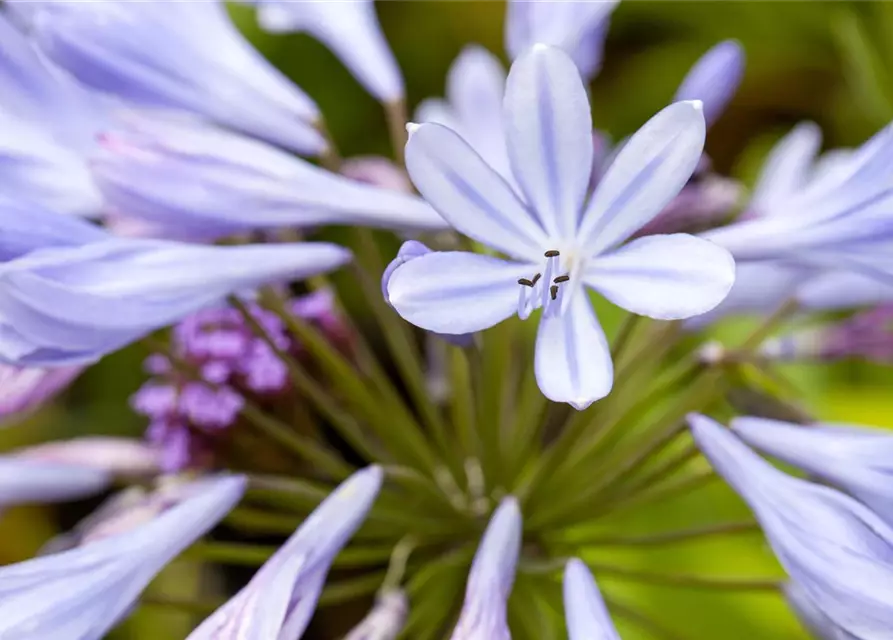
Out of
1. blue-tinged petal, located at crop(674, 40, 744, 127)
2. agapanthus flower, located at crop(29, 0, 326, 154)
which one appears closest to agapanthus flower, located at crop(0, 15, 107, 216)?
agapanthus flower, located at crop(29, 0, 326, 154)

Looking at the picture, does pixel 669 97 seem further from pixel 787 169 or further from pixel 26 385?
pixel 26 385

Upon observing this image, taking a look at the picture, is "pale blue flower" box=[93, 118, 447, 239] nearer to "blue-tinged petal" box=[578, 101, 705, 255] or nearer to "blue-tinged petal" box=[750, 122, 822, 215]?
"blue-tinged petal" box=[578, 101, 705, 255]

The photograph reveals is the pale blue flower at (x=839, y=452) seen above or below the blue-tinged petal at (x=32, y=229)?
below

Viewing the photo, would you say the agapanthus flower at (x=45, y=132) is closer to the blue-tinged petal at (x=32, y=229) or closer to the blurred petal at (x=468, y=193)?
the blue-tinged petal at (x=32, y=229)

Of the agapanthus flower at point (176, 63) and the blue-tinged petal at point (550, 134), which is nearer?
the blue-tinged petal at point (550, 134)

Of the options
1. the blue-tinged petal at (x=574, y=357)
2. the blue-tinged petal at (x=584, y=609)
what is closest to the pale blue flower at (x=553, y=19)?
the blue-tinged petal at (x=574, y=357)

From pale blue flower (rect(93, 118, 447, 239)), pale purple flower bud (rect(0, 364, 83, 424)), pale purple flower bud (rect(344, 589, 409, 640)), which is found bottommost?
pale purple flower bud (rect(344, 589, 409, 640))

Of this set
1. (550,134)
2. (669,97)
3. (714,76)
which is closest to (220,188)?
(550,134)
